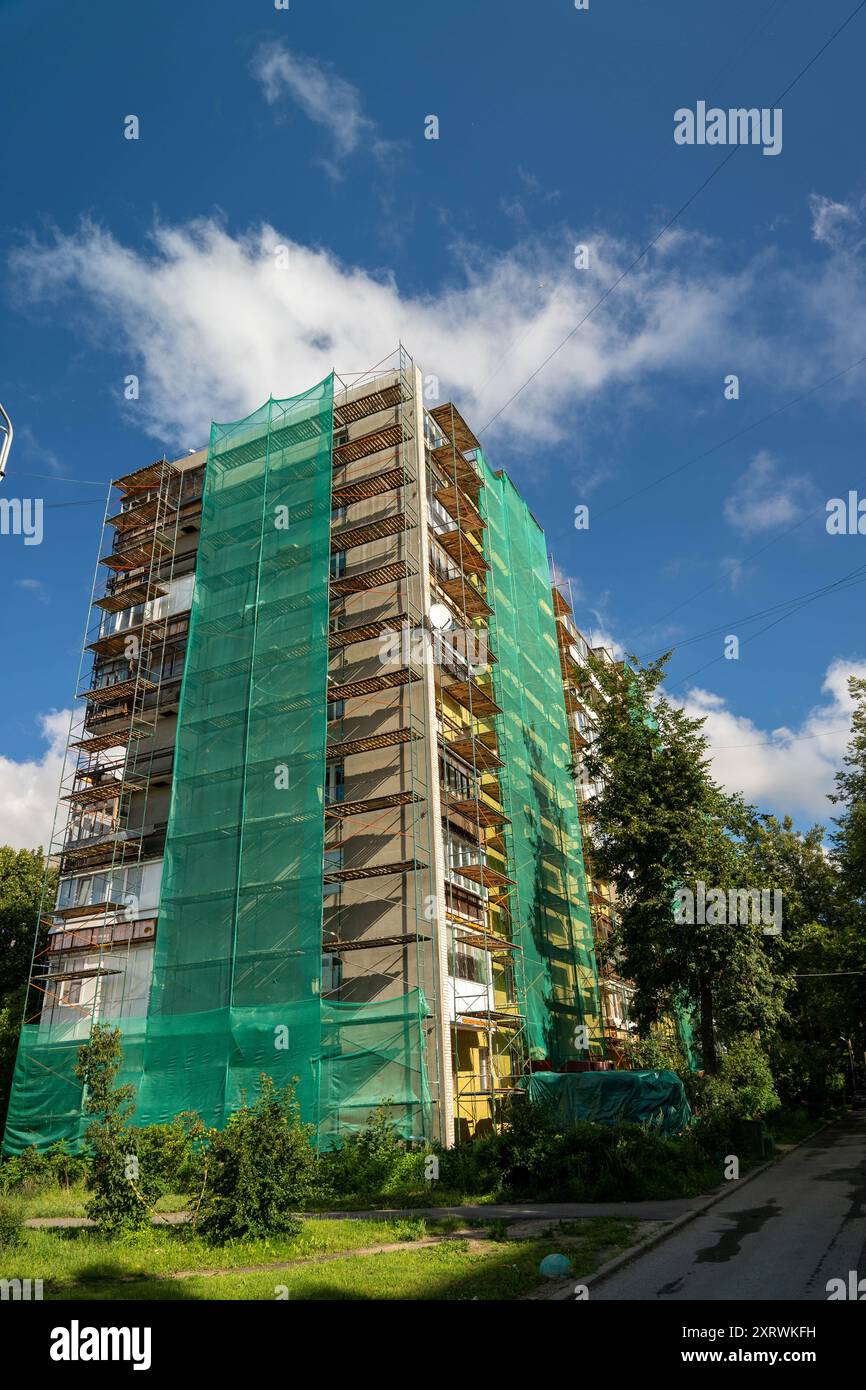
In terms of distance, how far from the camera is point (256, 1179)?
11.8m

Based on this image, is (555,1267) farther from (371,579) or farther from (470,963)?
(371,579)

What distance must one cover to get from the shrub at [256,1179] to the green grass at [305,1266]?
222mm

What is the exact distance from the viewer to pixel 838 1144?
26.4 m

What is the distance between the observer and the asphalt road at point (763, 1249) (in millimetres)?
9086

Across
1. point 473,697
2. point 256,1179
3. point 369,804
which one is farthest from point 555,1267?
point 473,697

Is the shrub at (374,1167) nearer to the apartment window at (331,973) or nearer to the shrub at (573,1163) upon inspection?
the shrub at (573,1163)

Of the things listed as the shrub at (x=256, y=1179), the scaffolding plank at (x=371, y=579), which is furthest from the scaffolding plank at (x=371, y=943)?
the scaffolding plank at (x=371, y=579)

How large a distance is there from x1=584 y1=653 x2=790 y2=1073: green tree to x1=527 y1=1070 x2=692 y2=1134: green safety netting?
5.67 m

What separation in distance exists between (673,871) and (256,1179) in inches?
671

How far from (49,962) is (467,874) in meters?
14.4

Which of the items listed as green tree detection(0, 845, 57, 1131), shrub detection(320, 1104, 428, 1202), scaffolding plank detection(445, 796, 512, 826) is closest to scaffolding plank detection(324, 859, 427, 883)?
scaffolding plank detection(445, 796, 512, 826)

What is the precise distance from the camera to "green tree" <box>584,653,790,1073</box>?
24688 mm
